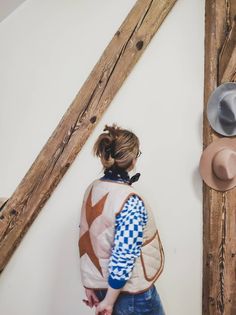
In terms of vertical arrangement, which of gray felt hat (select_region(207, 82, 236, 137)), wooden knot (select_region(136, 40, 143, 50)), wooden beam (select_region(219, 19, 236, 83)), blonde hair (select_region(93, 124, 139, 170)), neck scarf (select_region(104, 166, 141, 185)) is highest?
wooden beam (select_region(219, 19, 236, 83))

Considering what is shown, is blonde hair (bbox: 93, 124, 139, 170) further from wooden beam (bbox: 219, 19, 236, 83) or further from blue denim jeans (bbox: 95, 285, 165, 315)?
wooden beam (bbox: 219, 19, 236, 83)

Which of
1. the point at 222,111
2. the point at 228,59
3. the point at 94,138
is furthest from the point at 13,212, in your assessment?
the point at 228,59

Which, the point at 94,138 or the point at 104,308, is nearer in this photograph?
the point at 104,308

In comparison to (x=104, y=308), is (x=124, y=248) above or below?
above

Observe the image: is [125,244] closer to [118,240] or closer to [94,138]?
[118,240]

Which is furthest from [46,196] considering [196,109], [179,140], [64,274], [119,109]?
[196,109]

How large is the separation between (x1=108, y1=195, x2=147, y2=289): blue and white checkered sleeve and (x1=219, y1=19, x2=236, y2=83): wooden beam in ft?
3.20

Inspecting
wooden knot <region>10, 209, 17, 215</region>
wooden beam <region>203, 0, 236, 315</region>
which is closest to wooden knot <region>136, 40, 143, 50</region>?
wooden beam <region>203, 0, 236, 315</region>

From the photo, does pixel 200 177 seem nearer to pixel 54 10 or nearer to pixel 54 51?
pixel 54 51

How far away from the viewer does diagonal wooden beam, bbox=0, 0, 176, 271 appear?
1.82m

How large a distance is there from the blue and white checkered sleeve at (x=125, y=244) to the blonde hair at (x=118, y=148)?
18 cm

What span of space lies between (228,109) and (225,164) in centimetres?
29

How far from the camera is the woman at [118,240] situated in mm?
1256

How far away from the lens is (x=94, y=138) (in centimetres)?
187
